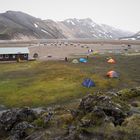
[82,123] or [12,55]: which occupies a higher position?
[12,55]

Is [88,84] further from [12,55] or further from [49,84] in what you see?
[12,55]

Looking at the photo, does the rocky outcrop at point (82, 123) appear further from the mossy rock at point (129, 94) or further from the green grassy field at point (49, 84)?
the green grassy field at point (49, 84)

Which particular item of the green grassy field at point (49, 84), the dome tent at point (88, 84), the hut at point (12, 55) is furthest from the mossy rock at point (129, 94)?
the hut at point (12, 55)

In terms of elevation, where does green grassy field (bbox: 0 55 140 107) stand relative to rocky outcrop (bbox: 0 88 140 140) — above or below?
below

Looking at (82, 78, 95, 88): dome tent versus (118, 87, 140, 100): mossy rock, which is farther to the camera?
(82, 78, 95, 88): dome tent

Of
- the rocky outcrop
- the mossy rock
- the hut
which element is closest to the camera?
the rocky outcrop

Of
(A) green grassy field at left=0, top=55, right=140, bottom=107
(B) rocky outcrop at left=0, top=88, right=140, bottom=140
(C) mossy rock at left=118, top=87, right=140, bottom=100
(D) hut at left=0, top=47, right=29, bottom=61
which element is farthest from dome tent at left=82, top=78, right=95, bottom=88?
(D) hut at left=0, top=47, right=29, bottom=61

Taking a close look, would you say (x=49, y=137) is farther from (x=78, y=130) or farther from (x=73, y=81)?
(x=73, y=81)

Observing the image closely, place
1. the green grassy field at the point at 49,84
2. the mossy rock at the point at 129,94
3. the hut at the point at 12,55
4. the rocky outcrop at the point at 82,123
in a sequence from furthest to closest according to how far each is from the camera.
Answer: the hut at the point at 12,55, the green grassy field at the point at 49,84, the mossy rock at the point at 129,94, the rocky outcrop at the point at 82,123

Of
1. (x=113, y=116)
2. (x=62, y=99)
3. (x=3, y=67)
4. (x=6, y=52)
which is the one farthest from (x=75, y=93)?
(x=6, y=52)

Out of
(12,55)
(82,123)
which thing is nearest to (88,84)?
(82,123)

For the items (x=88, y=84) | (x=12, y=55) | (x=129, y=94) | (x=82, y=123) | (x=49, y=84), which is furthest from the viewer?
(x=12, y=55)

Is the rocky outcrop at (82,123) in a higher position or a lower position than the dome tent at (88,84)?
higher

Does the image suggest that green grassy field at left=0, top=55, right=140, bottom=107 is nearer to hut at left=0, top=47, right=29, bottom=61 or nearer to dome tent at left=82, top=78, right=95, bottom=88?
dome tent at left=82, top=78, right=95, bottom=88
